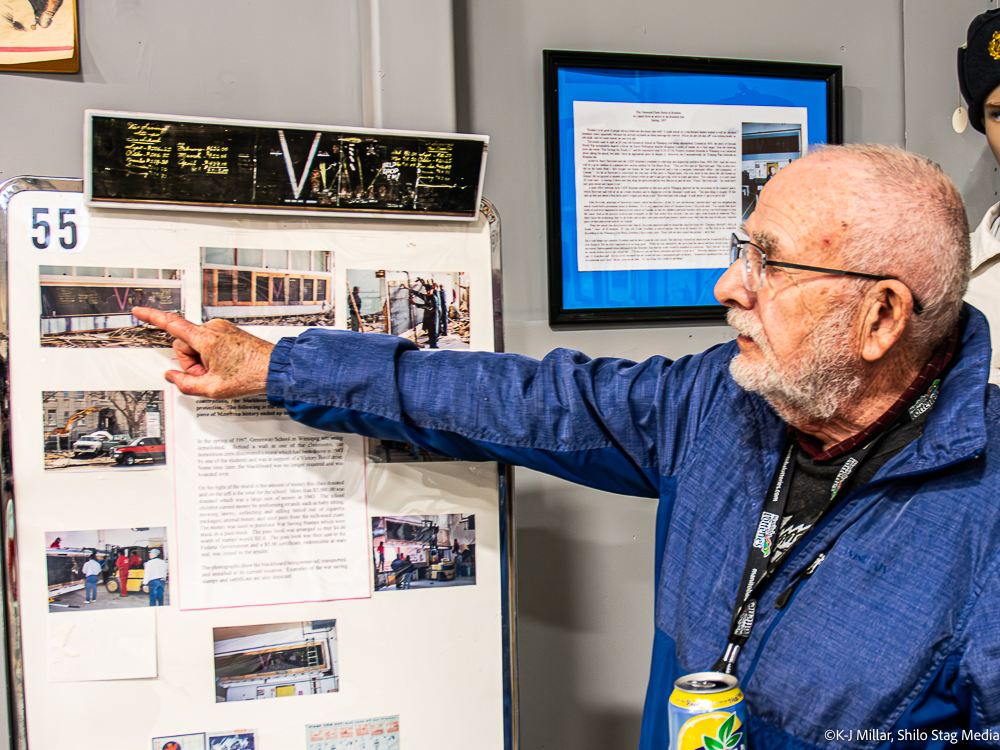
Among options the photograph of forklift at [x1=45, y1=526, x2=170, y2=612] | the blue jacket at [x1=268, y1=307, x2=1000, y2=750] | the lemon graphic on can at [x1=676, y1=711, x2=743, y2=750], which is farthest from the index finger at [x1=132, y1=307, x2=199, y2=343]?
the lemon graphic on can at [x1=676, y1=711, x2=743, y2=750]

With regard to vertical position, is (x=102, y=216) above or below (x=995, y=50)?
below

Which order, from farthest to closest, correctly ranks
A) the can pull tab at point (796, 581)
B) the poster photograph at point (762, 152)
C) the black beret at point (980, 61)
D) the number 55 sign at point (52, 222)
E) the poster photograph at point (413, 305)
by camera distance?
the poster photograph at point (762, 152) < the black beret at point (980, 61) < the poster photograph at point (413, 305) < the number 55 sign at point (52, 222) < the can pull tab at point (796, 581)

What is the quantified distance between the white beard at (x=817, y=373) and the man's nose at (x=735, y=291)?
0.06 m

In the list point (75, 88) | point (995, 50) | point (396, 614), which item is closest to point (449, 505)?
point (396, 614)

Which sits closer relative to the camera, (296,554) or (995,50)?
(296,554)

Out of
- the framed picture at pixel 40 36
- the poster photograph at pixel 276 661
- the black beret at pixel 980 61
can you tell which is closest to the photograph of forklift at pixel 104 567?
the poster photograph at pixel 276 661

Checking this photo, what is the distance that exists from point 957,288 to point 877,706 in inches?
19.6

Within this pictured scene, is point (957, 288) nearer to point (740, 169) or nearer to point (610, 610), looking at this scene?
point (740, 169)

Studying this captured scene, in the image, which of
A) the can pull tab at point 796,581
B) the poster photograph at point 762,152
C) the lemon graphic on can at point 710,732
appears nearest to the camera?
the lemon graphic on can at point 710,732

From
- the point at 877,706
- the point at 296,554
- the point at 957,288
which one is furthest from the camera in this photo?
the point at 296,554

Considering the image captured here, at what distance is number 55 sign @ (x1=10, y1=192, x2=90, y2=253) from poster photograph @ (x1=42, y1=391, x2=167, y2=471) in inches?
7.7

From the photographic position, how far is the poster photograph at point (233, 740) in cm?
99

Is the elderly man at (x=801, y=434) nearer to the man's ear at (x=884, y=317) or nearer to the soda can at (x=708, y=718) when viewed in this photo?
the man's ear at (x=884, y=317)

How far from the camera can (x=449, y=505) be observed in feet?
3.55
